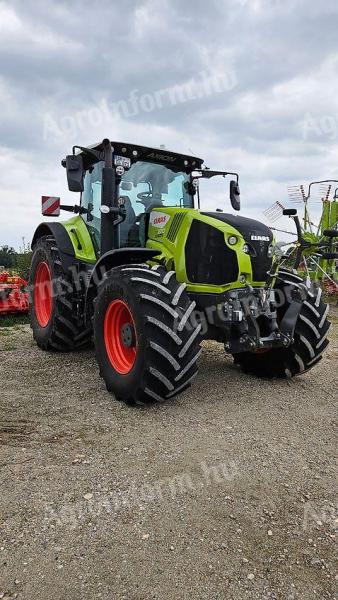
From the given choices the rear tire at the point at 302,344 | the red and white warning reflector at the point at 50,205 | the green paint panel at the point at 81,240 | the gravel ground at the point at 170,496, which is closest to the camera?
the gravel ground at the point at 170,496

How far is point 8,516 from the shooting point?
7.89 ft

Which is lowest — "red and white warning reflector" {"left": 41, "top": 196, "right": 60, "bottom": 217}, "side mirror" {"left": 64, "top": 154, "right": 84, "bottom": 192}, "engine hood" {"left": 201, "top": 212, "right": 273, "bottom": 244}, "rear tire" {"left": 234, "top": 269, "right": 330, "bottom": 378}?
"rear tire" {"left": 234, "top": 269, "right": 330, "bottom": 378}

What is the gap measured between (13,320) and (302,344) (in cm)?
560

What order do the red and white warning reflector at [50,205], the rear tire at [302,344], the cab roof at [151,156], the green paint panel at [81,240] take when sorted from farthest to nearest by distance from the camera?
the red and white warning reflector at [50,205] < the green paint panel at [81,240] < the cab roof at [151,156] < the rear tire at [302,344]

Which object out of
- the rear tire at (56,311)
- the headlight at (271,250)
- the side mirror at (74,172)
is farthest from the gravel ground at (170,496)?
the side mirror at (74,172)

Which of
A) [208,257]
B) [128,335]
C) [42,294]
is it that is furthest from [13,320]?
[208,257]

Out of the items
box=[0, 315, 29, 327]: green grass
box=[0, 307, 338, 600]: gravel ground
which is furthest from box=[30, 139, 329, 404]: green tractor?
box=[0, 315, 29, 327]: green grass

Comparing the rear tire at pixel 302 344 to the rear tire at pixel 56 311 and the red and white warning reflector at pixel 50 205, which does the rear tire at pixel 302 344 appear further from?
the red and white warning reflector at pixel 50 205

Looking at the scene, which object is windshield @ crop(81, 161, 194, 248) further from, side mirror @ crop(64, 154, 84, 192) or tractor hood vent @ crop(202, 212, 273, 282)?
tractor hood vent @ crop(202, 212, 273, 282)

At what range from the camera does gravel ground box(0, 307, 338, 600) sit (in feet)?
6.62

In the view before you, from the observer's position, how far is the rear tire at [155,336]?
142 inches

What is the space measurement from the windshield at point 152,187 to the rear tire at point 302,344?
1.46 m

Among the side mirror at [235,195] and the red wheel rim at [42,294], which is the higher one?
the side mirror at [235,195]

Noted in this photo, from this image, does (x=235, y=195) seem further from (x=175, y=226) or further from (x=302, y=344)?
(x=302, y=344)
